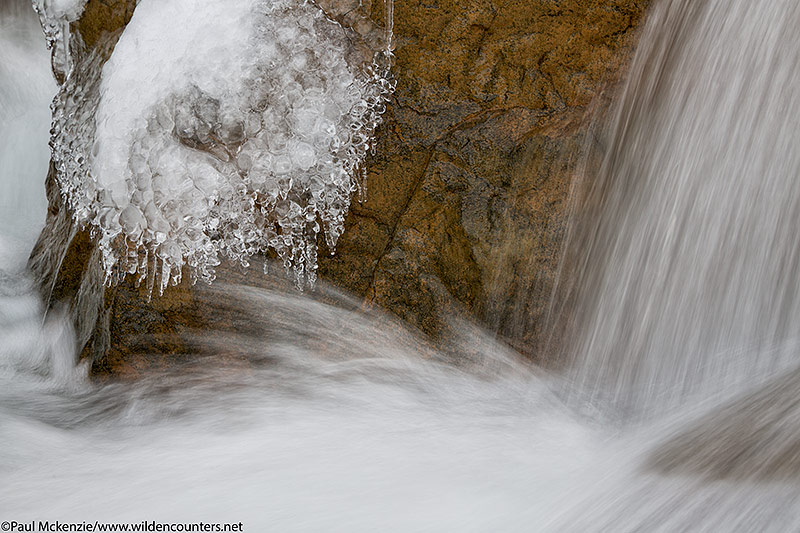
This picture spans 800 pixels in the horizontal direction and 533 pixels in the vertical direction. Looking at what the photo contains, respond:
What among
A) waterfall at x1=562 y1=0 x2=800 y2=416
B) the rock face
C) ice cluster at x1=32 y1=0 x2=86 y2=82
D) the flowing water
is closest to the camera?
the flowing water

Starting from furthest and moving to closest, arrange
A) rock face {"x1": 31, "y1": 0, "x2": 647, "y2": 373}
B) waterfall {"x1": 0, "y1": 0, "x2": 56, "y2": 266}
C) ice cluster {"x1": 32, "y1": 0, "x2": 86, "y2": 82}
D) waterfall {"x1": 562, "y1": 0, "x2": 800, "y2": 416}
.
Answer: waterfall {"x1": 0, "y1": 0, "x2": 56, "y2": 266} → ice cluster {"x1": 32, "y1": 0, "x2": 86, "y2": 82} → rock face {"x1": 31, "y1": 0, "x2": 647, "y2": 373} → waterfall {"x1": 562, "y1": 0, "x2": 800, "y2": 416}

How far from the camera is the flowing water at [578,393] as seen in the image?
7.90ft

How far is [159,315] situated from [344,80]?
1.32 m

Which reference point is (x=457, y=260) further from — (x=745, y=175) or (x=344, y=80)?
(x=745, y=175)

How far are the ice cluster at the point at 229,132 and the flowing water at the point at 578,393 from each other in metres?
0.29

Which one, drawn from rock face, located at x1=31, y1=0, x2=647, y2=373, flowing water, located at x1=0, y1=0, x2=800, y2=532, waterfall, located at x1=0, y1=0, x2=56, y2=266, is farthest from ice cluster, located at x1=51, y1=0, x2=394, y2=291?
waterfall, located at x1=0, y1=0, x2=56, y2=266

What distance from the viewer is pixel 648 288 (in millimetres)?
2773

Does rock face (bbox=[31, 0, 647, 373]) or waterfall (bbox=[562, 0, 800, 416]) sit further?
rock face (bbox=[31, 0, 647, 373])

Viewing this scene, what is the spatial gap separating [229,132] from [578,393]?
179 cm

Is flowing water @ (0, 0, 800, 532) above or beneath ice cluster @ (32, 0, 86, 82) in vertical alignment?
beneath

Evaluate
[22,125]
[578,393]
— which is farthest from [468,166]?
[22,125]

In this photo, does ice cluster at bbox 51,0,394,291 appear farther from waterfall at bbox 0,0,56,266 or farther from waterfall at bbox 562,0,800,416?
waterfall at bbox 0,0,56,266

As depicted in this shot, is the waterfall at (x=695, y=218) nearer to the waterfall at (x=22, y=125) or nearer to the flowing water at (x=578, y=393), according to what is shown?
the flowing water at (x=578, y=393)

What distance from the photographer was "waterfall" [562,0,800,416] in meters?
2.52
